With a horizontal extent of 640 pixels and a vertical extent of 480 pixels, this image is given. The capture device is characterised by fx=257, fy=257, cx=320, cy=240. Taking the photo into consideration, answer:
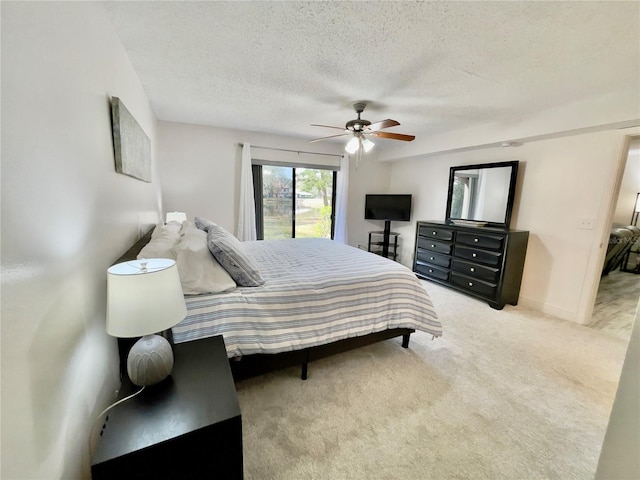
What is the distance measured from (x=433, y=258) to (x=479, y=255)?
2.40 ft

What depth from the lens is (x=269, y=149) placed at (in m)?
4.27

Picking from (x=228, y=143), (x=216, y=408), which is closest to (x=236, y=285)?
(x=216, y=408)

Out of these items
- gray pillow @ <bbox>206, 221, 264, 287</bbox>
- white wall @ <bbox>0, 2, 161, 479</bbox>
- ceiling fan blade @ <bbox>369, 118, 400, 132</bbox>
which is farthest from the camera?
ceiling fan blade @ <bbox>369, 118, 400, 132</bbox>

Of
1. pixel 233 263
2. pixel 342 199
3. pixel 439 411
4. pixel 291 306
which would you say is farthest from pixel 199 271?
pixel 342 199

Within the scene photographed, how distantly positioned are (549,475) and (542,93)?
9.68 feet

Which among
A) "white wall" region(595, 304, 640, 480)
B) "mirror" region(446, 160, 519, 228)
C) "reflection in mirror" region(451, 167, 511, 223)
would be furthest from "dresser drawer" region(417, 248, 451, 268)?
"white wall" region(595, 304, 640, 480)

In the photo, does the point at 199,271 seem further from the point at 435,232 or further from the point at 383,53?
the point at 435,232

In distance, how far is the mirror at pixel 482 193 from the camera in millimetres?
3475

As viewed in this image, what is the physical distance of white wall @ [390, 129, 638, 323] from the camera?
9.07ft

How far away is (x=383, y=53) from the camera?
1844mm

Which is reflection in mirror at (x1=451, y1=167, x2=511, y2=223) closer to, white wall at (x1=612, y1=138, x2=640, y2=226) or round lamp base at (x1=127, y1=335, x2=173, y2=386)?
white wall at (x1=612, y1=138, x2=640, y2=226)

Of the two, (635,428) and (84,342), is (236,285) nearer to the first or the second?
(84,342)

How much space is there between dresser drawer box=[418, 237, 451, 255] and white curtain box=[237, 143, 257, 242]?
2.77 m

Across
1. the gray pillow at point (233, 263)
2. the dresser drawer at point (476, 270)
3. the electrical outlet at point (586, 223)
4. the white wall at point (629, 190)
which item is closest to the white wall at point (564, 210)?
the electrical outlet at point (586, 223)
